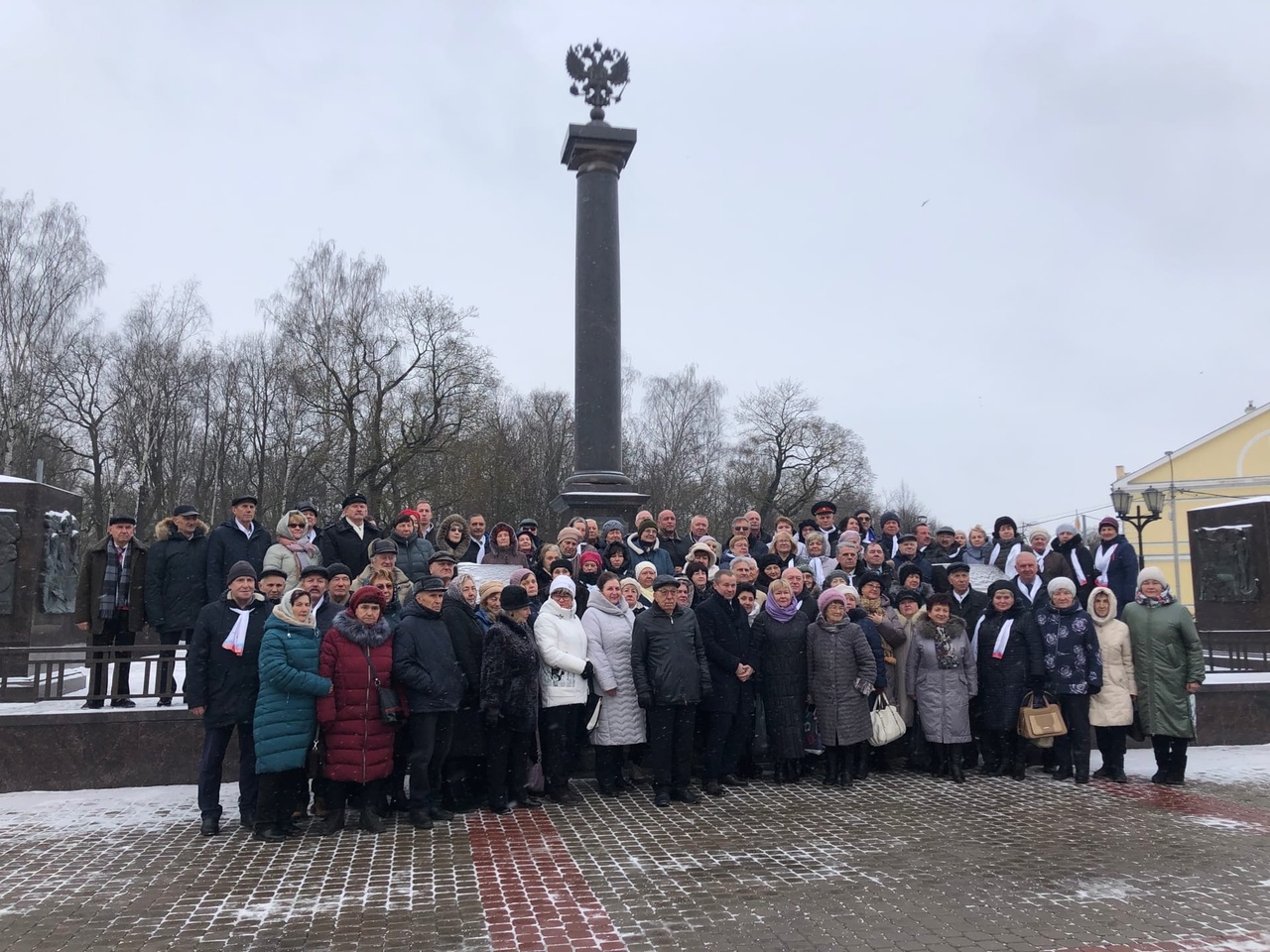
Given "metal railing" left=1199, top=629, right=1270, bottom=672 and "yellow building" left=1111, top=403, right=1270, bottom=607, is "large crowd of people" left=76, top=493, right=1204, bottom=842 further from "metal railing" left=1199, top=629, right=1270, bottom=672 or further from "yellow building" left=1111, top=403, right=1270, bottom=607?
"yellow building" left=1111, top=403, right=1270, bottom=607

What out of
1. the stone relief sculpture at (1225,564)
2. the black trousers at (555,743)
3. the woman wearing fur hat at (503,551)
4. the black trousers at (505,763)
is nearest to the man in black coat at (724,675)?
the black trousers at (555,743)

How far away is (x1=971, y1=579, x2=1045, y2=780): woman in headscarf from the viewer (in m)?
8.67

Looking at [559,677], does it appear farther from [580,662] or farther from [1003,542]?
[1003,542]

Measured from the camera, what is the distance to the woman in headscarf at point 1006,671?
8.67m

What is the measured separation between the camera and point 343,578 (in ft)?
24.3

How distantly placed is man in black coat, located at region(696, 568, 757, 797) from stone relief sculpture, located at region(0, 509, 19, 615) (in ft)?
21.9

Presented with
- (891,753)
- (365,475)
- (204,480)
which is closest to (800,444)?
(365,475)

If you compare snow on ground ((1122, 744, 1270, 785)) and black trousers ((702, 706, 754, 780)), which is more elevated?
black trousers ((702, 706, 754, 780))

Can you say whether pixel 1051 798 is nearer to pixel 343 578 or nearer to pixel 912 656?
pixel 912 656

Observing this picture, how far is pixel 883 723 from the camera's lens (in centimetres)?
850

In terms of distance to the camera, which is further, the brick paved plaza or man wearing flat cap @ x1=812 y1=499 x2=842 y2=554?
man wearing flat cap @ x1=812 y1=499 x2=842 y2=554

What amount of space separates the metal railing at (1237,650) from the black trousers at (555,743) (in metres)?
7.46

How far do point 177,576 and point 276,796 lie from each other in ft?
9.49

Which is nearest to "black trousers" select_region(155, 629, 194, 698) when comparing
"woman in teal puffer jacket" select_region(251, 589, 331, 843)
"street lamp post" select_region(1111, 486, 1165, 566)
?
"woman in teal puffer jacket" select_region(251, 589, 331, 843)
